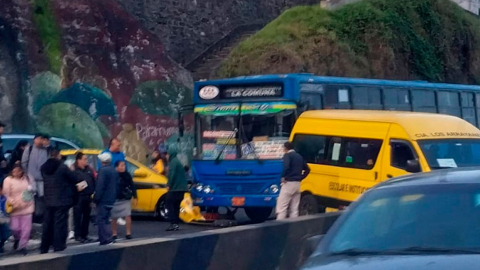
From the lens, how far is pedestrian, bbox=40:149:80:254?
527 inches

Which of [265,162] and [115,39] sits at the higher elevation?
[115,39]

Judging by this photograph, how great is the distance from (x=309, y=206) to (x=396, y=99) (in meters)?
4.88

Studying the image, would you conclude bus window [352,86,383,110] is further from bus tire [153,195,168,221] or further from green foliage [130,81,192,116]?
green foliage [130,81,192,116]

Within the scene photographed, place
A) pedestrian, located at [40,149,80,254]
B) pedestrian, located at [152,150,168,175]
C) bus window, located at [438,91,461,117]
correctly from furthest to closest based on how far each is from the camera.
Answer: bus window, located at [438,91,461,117]
pedestrian, located at [152,150,168,175]
pedestrian, located at [40,149,80,254]

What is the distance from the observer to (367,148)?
16.1 metres

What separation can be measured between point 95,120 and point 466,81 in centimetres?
1742

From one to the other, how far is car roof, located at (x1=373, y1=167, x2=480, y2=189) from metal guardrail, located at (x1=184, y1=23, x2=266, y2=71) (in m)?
27.0

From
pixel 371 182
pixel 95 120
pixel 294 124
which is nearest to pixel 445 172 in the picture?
pixel 371 182

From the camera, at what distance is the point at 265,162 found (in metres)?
17.8

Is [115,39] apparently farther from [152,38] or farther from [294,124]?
[294,124]

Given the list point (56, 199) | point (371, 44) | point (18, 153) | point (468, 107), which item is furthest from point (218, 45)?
point (56, 199)

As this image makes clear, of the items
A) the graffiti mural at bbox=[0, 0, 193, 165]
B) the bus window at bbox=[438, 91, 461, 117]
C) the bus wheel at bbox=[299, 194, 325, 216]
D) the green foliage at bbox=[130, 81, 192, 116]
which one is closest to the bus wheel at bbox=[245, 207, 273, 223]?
→ the bus wheel at bbox=[299, 194, 325, 216]

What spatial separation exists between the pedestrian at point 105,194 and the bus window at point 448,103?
32.8ft

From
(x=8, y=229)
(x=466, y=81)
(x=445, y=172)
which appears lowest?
(x=8, y=229)
